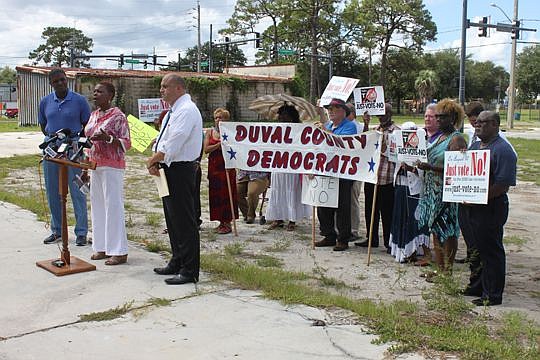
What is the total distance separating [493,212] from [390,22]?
65.5 meters

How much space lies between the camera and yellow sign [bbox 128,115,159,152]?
7.25 m

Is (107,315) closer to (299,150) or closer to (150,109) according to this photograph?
(299,150)

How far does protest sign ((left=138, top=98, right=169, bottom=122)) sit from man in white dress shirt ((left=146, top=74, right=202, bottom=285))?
2.80 meters

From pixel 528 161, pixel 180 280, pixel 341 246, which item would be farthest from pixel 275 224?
pixel 528 161

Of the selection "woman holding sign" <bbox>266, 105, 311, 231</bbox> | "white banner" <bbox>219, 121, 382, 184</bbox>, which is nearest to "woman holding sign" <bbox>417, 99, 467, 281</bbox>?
"white banner" <bbox>219, 121, 382, 184</bbox>

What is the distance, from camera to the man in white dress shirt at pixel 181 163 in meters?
5.48

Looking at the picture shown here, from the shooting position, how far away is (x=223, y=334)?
4426mm

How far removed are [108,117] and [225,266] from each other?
2000 mm

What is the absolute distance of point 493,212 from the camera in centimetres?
521

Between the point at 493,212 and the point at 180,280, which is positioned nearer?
the point at 493,212

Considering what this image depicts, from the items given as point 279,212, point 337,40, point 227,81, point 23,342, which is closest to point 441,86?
point 337,40

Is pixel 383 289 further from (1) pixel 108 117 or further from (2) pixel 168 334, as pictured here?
(1) pixel 108 117

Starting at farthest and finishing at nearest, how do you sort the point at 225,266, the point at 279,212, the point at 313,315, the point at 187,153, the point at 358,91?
the point at 279,212 < the point at 358,91 < the point at 225,266 < the point at 187,153 < the point at 313,315

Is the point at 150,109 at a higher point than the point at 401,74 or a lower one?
lower
